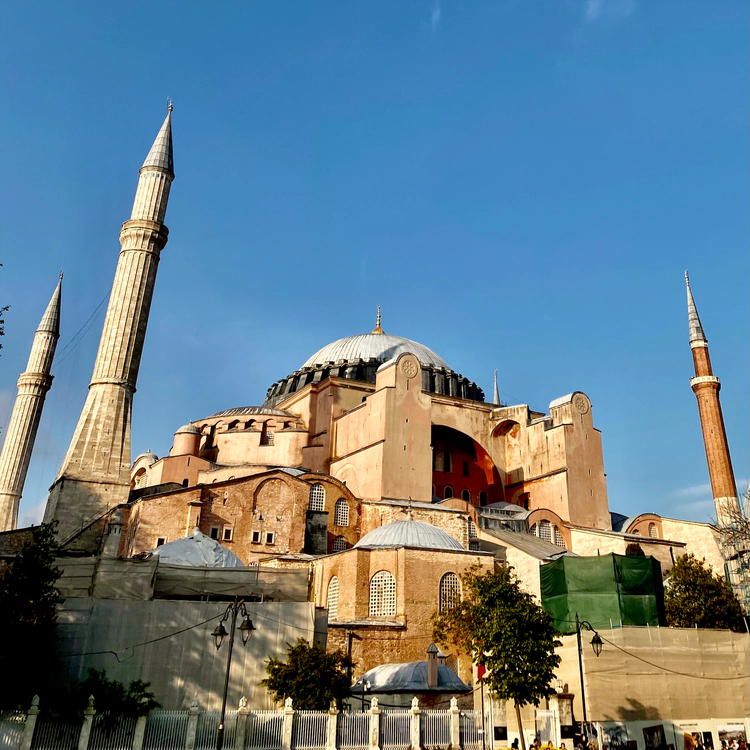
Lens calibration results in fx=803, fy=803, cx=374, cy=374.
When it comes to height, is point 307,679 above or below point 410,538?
below

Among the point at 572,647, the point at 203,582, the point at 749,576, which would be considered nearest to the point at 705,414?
the point at 749,576

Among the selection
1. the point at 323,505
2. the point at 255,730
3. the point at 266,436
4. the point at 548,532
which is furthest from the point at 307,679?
the point at 266,436

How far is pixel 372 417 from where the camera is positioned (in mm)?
28391

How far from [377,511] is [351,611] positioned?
17.6 feet

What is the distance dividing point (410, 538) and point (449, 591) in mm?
1767

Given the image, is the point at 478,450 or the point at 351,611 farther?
the point at 478,450

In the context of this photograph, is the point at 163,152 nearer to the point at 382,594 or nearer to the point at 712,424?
the point at 382,594

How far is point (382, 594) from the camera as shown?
69.1 feet

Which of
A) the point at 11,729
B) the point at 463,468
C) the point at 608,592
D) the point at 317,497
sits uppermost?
the point at 463,468

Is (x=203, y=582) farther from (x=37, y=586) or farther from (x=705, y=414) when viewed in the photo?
(x=705, y=414)

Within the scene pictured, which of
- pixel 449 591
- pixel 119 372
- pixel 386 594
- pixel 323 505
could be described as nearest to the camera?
pixel 386 594

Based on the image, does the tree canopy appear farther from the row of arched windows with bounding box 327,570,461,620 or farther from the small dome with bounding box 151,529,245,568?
the small dome with bounding box 151,529,245,568

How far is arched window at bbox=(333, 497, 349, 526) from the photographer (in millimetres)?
25688

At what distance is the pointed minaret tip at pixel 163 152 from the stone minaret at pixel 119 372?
0.13ft
